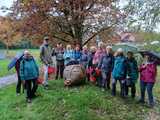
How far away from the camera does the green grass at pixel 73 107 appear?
446 inches

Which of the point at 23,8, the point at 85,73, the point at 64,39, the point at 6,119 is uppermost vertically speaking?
the point at 23,8

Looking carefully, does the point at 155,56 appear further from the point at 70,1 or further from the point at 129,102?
the point at 70,1

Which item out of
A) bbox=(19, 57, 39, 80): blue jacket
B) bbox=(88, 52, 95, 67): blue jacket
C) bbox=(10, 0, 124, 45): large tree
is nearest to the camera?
bbox=(19, 57, 39, 80): blue jacket

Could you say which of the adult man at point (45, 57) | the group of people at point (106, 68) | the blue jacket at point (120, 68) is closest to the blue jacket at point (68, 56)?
the group of people at point (106, 68)

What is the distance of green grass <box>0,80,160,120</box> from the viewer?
11328 millimetres

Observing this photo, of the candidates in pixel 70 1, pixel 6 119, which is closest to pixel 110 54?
pixel 6 119

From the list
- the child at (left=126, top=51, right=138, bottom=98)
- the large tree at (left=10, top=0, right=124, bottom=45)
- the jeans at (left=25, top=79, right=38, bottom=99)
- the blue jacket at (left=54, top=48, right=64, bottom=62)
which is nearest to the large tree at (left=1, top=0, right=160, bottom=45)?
the large tree at (left=10, top=0, right=124, bottom=45)

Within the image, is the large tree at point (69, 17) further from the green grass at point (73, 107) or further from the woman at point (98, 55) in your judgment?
the green grass at point (73, 107)

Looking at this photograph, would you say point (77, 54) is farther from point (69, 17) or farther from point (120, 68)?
point (69, 17)

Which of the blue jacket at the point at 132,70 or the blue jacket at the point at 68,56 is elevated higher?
the blue jacket at the point at 68,56

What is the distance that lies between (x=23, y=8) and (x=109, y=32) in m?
5.00

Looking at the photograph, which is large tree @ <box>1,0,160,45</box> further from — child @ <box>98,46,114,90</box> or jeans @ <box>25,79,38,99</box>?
jeans @ <box>25,79,38,99</box>

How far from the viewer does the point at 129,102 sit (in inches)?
522

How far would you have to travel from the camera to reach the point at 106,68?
14.0m
